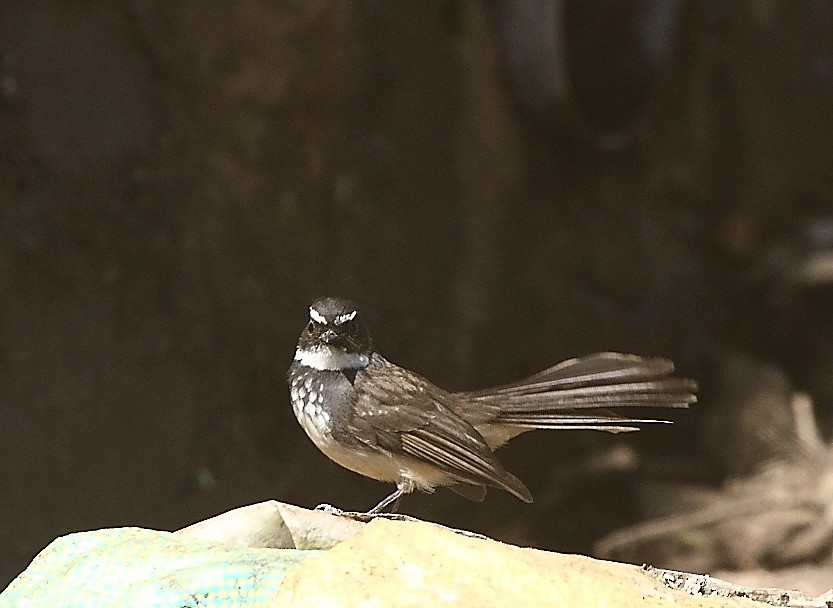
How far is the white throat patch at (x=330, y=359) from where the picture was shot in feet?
8.20

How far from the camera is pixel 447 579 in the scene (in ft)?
5.73

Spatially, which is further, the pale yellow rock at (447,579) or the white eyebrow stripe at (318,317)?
the white eyebrow stripe at (318,317)

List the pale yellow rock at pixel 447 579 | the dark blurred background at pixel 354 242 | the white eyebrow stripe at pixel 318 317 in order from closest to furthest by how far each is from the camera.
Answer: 1. the pale yellow rock at pixel 447 579
2. the white eyebrow stripe at pixel 318 317
3. the dark blurred background at pixel 354 242

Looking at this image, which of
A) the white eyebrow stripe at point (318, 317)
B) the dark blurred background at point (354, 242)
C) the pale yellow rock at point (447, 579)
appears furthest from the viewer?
the dark blurred background at point (354, 242)

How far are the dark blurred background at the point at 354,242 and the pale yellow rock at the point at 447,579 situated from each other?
7.04 ft

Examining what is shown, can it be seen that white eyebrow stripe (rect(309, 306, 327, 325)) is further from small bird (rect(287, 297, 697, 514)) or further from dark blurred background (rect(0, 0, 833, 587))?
dark blurred background (rect(0, 0, 833, 587))

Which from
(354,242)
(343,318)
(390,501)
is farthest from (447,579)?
(354,242)

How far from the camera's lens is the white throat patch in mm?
2500

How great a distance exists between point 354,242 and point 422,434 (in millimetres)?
2497

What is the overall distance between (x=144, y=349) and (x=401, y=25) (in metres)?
1.92

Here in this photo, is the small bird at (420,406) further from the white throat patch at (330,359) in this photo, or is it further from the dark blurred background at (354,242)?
the dark blurred background at (354,242)

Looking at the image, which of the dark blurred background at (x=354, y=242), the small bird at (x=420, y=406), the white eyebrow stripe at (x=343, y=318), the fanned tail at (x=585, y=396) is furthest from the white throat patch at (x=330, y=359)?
the dark blurred background at (x=354, y=242)

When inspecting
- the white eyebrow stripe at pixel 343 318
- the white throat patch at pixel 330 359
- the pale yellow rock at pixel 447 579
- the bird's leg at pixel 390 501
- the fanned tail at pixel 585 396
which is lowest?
the pale yellow rock at pixel 447 579

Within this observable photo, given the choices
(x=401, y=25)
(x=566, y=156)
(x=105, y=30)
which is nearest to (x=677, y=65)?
(x=566, y=156)
